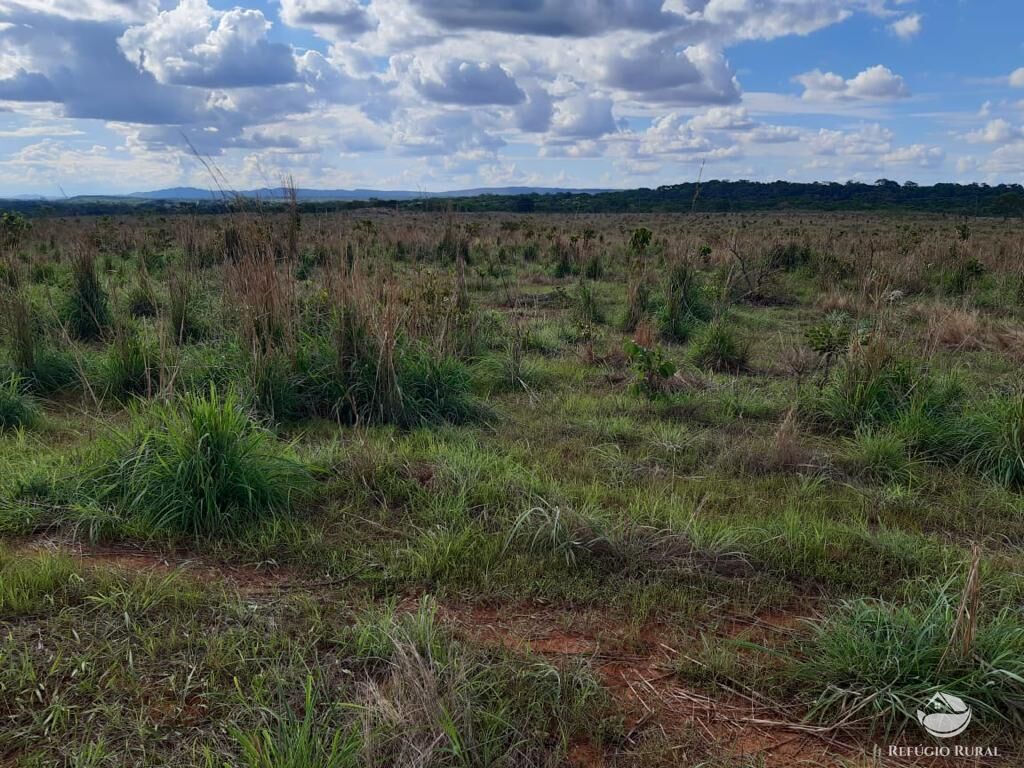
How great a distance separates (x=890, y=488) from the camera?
4.16 meters

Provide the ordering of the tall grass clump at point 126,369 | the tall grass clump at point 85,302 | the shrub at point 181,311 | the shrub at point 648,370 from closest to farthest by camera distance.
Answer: the tall grass clump at point 126,369, the shrub at point 648,370, the shrub at point 181,311, the tall grass clump at point 85,302

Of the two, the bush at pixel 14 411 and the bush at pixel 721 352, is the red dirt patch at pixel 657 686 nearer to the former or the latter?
the bush at pixel 14 411

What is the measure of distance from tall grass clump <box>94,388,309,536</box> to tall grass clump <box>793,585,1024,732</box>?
8.38 feet

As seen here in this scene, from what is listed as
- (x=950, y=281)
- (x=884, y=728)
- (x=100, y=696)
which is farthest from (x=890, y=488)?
(x=950, y=281)

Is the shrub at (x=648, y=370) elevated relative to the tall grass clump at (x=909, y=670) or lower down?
elevated

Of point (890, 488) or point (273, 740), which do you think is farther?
point (890, 488)

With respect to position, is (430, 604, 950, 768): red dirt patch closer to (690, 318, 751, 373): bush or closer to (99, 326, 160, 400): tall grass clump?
(99, 326, 160, 400): tall grass clump

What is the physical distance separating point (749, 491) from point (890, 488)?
85 centimetres

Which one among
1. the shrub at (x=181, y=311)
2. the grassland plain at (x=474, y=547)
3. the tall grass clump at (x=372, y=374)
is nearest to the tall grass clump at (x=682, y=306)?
the grassland plain at (x=474, y=547)

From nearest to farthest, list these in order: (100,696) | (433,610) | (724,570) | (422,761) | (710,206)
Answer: (422,761), (100,696), (433,610), (724,570), (710,206)

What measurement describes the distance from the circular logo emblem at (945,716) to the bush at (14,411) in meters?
5.25

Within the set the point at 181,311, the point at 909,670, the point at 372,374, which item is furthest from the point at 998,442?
the point at 181,311

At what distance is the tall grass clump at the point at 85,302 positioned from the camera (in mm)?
7699

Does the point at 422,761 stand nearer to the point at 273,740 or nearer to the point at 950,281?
the point at 273,740
